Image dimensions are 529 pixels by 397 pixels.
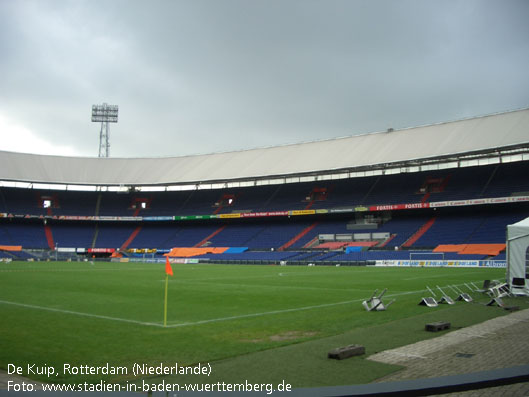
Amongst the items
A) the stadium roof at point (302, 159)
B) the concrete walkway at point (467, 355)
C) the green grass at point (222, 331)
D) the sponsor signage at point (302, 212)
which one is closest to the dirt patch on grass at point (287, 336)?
the green grass at point (222, 331)

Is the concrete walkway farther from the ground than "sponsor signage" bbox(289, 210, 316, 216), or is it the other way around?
A: "sponsor signage" bbox(289, 210, 316, 216)

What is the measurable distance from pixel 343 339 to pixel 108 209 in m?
75.3

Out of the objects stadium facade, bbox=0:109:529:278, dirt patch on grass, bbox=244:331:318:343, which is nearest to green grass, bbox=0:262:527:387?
dirt patch on grass, bbox=244:331:318:343

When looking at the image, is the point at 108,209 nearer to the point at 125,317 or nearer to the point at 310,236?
the point at 310,236

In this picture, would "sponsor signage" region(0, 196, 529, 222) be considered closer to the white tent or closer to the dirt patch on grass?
the white tent

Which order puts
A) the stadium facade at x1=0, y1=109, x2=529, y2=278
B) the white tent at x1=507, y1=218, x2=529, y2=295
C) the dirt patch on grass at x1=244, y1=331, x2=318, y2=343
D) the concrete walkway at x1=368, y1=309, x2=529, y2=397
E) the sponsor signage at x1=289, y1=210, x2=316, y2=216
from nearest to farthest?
the concrete walkway at x1=368, y1=309, x2=529, y2=397 → the dirt patch on grass at x1=244, y1=331, x2=318, y2=343 → the white tent at x1=507, y1=218, x2=529, y2=295 → the stadium facade at x1=0, y1=109, x2=529, y2=278 → the sponsor signage at x1=289, y1=210, x2=316, y2=216

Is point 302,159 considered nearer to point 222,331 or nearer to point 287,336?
point 222,331

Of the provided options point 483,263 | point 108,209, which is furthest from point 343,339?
point 108,209

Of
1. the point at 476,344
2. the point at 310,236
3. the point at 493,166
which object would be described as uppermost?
the point at 493,166

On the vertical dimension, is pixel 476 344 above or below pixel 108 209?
below

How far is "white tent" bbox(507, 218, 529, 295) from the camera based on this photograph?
1798cm

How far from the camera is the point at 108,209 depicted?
79312 mm

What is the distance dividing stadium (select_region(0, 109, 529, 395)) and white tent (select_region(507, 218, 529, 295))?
10 cm

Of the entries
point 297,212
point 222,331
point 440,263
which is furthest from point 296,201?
point 222,331
